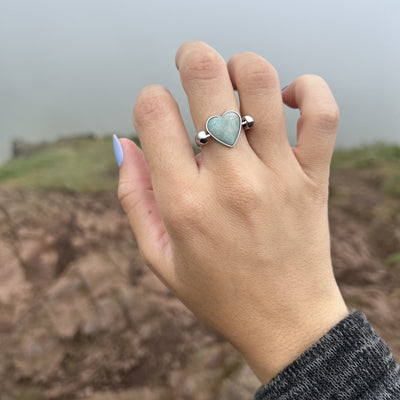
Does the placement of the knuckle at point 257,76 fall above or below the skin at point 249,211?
above

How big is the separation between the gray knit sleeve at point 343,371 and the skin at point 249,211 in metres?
0.03

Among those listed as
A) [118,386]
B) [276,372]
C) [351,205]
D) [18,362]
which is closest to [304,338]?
[276,372]

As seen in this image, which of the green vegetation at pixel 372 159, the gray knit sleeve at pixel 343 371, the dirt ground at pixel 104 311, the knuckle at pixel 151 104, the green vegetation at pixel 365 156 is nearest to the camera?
the gray knit sleeve at pixel 343 371

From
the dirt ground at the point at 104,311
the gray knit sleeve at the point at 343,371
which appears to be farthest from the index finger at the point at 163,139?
the dirt ground at the point at 104,311

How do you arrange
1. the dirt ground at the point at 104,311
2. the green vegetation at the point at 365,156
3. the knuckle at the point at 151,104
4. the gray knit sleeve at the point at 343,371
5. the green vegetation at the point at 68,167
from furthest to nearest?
the green vegetation at the point at 365,156
the green vegetation at the point at 68,167
the dirt ground at the point at 104,311
the knuckle at the point at 151,104
the gray knit sleeve at the point at 343,371

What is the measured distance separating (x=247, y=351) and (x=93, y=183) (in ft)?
4.09

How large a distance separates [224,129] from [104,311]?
796 mm

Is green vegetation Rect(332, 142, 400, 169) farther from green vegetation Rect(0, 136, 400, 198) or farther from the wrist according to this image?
the wrist

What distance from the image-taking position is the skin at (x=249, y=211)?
587mm

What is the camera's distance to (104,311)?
3.68 feet

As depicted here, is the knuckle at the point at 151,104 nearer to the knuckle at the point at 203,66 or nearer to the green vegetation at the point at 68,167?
the knuckle at the point at 203,66

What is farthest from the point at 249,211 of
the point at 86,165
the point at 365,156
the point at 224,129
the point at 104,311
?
the point at 365,156

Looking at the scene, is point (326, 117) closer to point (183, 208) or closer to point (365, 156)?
point (183, 208)

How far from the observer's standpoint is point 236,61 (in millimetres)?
666
